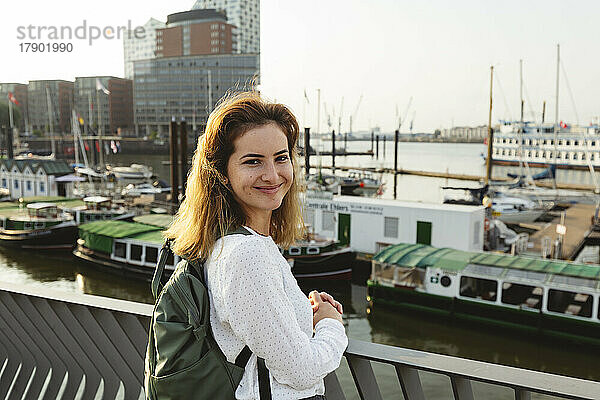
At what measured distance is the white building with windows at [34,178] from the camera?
28.1m

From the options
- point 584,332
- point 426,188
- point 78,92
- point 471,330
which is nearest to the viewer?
point 584,332

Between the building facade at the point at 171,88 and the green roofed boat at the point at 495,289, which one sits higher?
the building facade at the point at 171,88

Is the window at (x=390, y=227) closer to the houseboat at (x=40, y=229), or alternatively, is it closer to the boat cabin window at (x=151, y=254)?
the boat cabin window at (x=151, y=254)

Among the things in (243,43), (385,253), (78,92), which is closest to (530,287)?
(385,253)

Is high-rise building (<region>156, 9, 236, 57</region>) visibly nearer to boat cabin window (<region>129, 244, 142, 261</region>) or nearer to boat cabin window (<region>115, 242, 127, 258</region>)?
boat cabin window (<region>115, 242, 127, 258</region>)

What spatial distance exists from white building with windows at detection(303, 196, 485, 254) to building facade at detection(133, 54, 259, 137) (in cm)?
6192

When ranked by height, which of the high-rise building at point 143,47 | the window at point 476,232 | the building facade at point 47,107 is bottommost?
the window at point 476,232

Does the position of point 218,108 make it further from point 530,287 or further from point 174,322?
point 530,287

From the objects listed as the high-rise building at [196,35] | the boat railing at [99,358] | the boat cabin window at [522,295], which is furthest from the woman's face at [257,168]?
the high-rise building at [196,35]

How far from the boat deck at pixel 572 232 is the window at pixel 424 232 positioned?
4.65 meters

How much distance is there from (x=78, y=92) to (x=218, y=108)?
96023 mm

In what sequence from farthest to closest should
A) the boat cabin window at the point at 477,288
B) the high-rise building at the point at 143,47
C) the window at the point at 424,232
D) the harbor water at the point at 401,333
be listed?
the high-rise building at the point at 143,47, the window at the point at 424,232, the boat cabin window at the point at 477,288, the harbor water at the point at 401,333

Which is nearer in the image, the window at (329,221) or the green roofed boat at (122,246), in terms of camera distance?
the green roofed boat at (122,246)

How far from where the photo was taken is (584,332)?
37.0 feet
